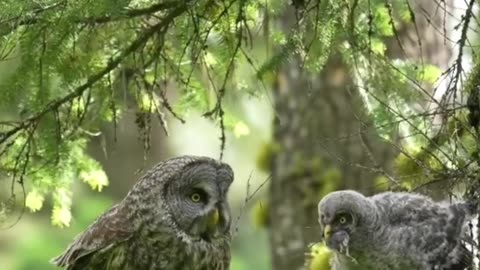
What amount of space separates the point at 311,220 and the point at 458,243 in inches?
102

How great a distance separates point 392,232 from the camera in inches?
261

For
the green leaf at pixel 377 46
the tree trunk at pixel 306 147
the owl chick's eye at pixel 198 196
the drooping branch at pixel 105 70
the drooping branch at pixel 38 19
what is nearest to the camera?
the drooping branch at pixel 38 19

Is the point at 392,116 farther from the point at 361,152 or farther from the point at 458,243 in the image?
the point at 361,152

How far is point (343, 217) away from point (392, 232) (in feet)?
0.84

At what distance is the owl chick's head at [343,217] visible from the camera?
6.50 metres

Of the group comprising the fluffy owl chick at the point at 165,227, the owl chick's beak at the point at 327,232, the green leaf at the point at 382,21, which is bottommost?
the fluffy owl chick at the point at 165,227

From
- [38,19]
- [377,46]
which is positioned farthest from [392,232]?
[38,19]

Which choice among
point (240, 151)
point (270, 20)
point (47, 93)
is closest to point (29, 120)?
point (47, 93)

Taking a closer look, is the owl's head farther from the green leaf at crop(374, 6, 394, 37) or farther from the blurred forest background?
the green leaf at crop(374, 6, 394, 37)

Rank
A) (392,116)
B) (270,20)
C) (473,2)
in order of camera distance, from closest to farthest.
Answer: (473,2) → (392,116) → (270,20)

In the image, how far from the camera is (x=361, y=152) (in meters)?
8.93

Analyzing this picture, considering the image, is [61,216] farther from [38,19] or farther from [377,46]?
[377,46]

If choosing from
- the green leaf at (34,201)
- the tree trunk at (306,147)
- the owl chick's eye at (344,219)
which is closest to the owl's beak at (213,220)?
the owl chick's eye at (344,219)

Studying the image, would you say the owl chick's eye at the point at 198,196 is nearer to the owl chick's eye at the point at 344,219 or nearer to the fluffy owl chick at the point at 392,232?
the fluffy owl chick at the point at 392,232
